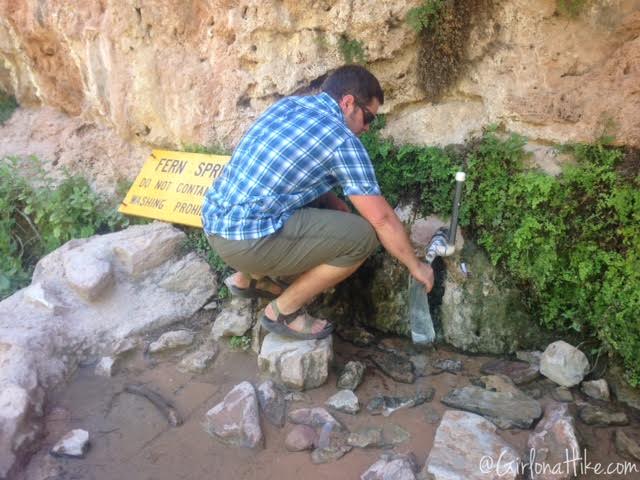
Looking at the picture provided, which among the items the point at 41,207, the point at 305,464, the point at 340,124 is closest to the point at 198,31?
the point at 41,207

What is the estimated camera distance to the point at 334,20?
3.99 metres

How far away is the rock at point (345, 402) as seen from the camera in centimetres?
302

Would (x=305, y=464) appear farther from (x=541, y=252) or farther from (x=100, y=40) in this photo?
(x=100, y=40)

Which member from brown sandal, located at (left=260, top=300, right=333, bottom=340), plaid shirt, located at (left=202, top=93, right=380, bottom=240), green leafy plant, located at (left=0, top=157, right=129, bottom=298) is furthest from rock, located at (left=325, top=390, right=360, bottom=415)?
green leafy plant, located at (left=0, top=157, right=129, bottom=298)

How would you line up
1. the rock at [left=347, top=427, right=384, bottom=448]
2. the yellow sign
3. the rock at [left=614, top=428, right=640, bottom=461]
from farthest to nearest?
the yellow sign
the rock at [left=347, top=427, right=384, bottom=448]
the rock at [left=614, top=428, right=640, bottom=461]

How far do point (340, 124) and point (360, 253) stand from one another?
2.46 feet

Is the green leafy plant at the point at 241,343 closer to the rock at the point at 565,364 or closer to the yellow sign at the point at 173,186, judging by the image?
the yellow sign at the point at 173,186

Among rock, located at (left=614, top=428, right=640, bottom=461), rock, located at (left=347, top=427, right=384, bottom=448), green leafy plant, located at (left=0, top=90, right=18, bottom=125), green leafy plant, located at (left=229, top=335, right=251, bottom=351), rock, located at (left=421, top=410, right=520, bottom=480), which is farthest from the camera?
green leafy plant, located at (left=0, top=90, right=18, bottom=125)

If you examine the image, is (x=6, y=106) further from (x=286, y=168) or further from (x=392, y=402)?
(x=392, y=402)

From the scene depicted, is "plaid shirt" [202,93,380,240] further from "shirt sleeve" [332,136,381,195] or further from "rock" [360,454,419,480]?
"rock" [360,454,419,480]

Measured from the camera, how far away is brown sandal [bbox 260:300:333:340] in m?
3.32

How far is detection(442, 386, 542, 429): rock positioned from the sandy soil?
0.21ft

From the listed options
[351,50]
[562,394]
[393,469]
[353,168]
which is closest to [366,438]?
[393,469]

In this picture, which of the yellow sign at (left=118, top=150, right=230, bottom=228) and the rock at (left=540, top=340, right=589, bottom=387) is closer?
the rock at (left=540, top=340, right=589, bottom=387)
